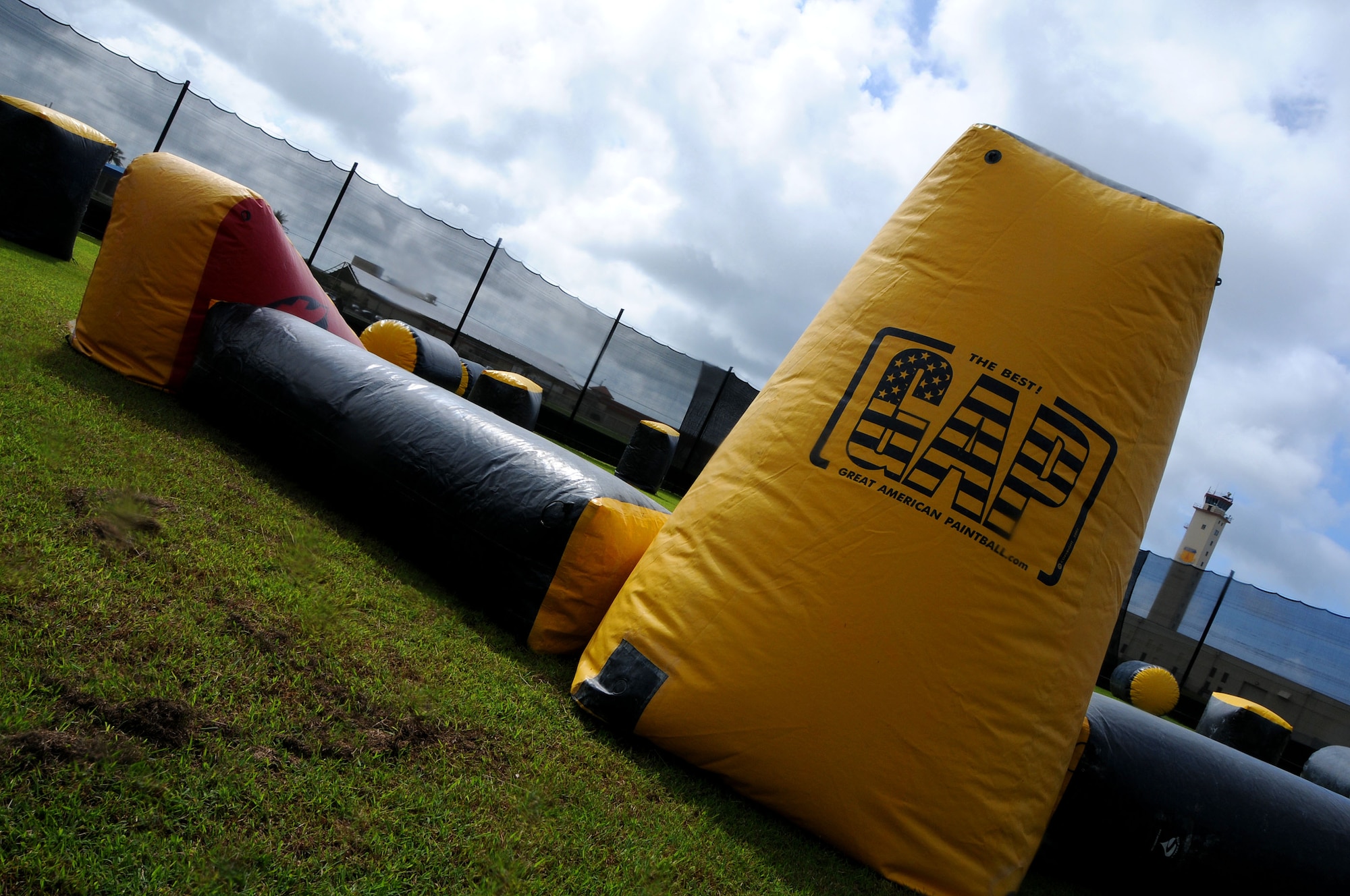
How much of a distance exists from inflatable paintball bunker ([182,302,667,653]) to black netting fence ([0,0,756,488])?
9.21 m

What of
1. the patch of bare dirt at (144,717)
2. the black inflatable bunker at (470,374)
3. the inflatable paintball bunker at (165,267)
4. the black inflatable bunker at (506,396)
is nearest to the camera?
the patch of bare dirt at (144,717)

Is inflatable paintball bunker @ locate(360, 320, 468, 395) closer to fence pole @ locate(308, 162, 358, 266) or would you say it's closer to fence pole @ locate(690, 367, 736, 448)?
fence pole @ locate(308, 162, 358, 266)

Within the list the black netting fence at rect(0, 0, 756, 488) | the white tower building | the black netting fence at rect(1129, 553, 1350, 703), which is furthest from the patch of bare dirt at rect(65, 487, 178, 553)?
the white tower building

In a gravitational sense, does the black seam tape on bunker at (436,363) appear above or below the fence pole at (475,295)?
below

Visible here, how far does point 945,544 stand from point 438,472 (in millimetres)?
1839

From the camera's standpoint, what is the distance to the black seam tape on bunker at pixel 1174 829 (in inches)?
97.3

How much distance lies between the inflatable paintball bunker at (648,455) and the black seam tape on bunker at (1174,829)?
8476 mm

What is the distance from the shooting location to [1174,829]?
252 cm

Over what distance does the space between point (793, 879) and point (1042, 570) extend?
1078 mm

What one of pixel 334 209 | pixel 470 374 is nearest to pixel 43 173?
pixel 470 374

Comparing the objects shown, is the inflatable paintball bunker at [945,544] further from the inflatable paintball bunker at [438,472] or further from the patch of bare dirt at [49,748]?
the patch of bare dirt at [49,748]

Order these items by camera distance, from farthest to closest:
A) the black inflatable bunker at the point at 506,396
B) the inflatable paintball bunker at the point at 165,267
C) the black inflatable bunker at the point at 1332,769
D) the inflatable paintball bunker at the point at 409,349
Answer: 1. the black inflatable bunker at the point at 506,396
2. the inflatable paintball bunker at the point at 409,349
3. the black inflatable bunker at the point at 1332,769
4. the inflatable paintball bunker at the point at 165,267

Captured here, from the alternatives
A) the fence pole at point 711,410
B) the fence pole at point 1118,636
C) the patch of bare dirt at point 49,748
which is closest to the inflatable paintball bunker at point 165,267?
the patch of bare dirt at point 49,748

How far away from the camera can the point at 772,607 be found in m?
2.09
